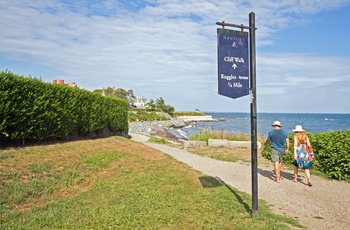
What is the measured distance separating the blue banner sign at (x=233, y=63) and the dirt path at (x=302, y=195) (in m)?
2.67

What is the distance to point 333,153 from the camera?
9.13 meters

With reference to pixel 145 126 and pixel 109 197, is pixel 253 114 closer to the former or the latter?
pixel 109 197

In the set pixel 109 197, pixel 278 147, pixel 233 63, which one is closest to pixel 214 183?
pixel 278 147

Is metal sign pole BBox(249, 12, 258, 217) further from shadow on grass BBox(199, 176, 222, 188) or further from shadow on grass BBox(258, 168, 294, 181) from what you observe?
→ shadow on grass BBox(258, 168, 294, 181)

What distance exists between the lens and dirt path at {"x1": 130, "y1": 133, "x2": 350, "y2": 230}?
557cm

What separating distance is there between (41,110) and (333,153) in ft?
32.8

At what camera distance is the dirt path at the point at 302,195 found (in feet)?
18.3

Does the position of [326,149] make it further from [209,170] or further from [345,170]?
[209,170]

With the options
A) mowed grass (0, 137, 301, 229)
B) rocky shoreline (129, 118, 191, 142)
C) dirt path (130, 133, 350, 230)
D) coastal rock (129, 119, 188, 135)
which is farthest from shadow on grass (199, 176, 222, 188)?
coastal rock (129, 119, 188, 135)

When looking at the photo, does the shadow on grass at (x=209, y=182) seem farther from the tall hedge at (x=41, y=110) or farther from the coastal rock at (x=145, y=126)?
the coastal rock at (x=145, y=126)

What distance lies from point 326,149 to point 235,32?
6.13 metres

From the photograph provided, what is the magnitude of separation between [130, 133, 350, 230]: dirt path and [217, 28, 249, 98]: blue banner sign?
267cm

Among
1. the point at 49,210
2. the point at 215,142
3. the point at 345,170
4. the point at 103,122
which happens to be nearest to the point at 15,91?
the point at 49,210

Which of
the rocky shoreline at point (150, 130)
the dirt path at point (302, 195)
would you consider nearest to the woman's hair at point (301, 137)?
the dirt path at point (302, 195)
